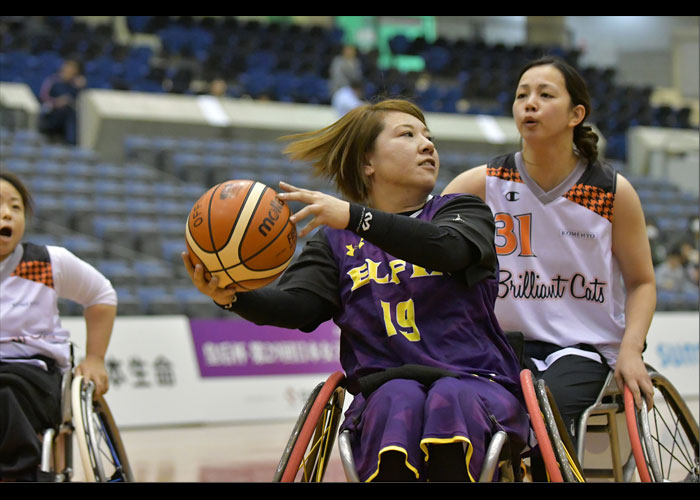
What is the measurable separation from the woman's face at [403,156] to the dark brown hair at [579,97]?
68cm

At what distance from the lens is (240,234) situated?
2.08 metres

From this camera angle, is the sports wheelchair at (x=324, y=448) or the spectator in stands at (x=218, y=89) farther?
the spectator in stands at (x=218, y=89)

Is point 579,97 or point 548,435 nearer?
point 548,435

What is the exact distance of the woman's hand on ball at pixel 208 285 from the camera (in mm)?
2117

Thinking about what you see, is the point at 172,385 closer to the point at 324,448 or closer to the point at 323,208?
the point at 324,448

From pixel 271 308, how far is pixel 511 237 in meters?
0.97

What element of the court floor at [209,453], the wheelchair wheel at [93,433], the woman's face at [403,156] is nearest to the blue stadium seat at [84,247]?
the court floor at [209,453]

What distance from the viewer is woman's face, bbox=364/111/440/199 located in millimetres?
2342

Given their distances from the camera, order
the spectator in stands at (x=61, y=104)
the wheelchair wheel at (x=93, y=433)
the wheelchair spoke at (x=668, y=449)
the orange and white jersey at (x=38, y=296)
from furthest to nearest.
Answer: the spectator in stands at (x=61, y=104), the orange and white jersey at (x=38, y=296), the wheelchair spoke at (x=668, y=449), the wheelchair wheel at (x=93, y=433)

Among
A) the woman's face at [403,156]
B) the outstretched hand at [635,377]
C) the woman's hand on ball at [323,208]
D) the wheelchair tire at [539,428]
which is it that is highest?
the woman's face at [403,156]

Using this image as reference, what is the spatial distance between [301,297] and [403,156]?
0.42 m

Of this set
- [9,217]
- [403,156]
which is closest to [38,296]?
[9,217]

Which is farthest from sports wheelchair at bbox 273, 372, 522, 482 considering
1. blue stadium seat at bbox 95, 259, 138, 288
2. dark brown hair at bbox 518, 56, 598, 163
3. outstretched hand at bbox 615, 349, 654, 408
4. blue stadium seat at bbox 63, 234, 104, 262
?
blue stadium seat at bbox 63, 234, 104, 262

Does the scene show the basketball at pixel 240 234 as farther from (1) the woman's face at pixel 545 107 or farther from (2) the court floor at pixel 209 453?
(2) the court floor at pixel 209 453
